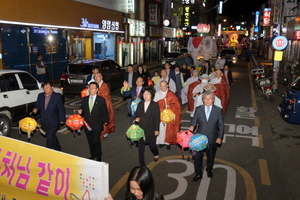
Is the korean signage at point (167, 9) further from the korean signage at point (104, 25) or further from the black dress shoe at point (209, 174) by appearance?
the black dress shoe at point (209, 174)

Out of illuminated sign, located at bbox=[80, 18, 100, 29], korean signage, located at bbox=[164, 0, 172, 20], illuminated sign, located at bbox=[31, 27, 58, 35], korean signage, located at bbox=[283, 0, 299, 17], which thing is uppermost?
korean signage, located at bbox=[164, 0, 172, 20]

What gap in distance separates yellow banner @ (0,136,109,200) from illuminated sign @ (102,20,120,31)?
2242 cm

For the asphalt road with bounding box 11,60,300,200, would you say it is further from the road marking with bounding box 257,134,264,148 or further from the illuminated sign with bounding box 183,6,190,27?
the illuminated sign with bounding box 183,6,190,27

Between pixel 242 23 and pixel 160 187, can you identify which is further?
pixel 242 23

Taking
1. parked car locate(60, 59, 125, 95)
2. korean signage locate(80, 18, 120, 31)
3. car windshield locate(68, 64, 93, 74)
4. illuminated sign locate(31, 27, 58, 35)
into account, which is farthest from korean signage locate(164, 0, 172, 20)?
car windshield locate(68, 64, 93, 74)

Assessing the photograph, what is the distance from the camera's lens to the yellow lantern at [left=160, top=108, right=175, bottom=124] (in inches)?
277

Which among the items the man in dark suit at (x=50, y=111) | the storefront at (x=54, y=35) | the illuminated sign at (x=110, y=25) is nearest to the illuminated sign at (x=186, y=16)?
the illuminated sign at (x=110, y=25)

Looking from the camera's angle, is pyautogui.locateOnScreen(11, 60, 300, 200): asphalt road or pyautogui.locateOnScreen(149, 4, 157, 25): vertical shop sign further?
pyautogui.locateOnScreen(149, 4, 157, 25): vertical shop sign

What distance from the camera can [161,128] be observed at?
7.60 metres

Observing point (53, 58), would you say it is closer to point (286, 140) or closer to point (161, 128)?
point (161, 128)

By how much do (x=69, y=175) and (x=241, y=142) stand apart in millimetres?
6113

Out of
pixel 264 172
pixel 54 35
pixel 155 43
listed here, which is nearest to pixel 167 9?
pixel 155 43

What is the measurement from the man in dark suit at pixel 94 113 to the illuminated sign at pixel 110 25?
19716 mm

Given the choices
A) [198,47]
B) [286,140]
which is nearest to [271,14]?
[198,47]
